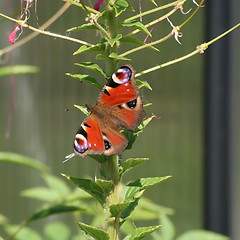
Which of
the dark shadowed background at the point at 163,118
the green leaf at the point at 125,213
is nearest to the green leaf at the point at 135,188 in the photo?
the green leaf at the point at 125,213

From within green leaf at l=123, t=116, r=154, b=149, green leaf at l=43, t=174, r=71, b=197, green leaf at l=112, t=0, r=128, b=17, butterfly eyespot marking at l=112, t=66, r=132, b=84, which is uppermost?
green leaf at l=112, t=0, r=128, b=17

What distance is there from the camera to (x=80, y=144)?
24.8 inches

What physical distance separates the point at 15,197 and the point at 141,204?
134 centimetres

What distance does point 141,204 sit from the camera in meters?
1.36

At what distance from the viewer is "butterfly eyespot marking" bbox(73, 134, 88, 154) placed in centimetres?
62

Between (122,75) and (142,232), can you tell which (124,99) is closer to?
(122,75)

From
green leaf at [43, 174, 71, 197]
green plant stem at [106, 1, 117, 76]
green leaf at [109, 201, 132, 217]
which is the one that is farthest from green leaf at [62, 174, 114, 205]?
green leaf at [43, 174, 71, 197]

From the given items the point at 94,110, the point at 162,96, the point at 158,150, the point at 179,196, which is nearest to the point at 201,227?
the point at 179,196

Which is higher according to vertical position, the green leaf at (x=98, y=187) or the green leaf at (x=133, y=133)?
the green leaf at (x=133, y=133)

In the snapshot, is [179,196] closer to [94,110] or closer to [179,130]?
[179,130]

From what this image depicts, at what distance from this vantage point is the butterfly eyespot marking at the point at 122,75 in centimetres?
63

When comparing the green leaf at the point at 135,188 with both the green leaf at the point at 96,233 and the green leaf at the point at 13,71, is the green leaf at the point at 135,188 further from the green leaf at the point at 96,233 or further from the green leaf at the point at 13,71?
the green leaf at the point at 13,71

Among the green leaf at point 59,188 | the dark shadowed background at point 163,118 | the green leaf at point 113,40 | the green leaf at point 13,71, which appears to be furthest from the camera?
the dark shadowed background at point 163,118

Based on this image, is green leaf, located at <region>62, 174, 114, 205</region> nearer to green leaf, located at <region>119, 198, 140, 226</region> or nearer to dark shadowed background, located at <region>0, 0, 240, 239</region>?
green leaf, located at <region>119, 198, 140, 226</region>
